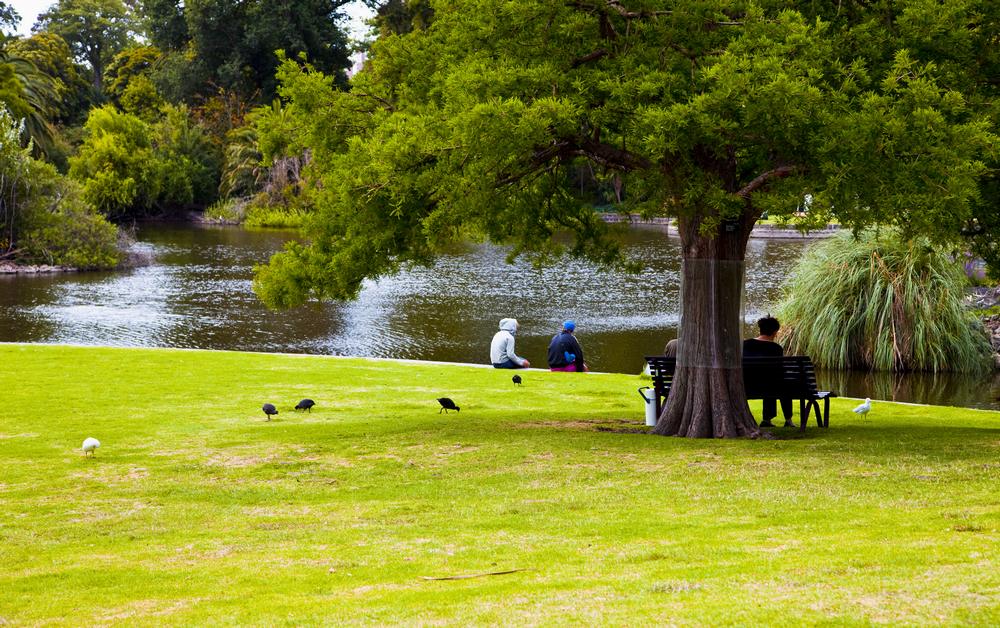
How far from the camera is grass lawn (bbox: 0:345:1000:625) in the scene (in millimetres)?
5480

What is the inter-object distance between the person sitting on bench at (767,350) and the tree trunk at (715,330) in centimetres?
66

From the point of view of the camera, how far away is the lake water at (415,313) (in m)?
25.1

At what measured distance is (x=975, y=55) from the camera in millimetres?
10414

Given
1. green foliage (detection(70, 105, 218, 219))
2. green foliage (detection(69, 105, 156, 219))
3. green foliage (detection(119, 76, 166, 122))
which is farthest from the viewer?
green foliage (detection(119, 76, 166, 122))

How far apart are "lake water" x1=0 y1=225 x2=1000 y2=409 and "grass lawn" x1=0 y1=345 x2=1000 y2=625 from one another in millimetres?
10621

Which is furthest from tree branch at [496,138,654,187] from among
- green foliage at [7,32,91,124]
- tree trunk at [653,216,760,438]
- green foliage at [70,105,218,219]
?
green foliage at [7,32,91,124]

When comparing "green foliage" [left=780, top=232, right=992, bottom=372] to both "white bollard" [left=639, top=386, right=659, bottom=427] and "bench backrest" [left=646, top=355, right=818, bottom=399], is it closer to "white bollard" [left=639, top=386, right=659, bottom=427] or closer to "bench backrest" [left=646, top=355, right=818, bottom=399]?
"bench backrest" [left=646, top=355, right=818, bottom=399]

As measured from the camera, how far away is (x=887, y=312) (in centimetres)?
2178

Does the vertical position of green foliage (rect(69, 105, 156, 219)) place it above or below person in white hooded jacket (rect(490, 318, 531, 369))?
above

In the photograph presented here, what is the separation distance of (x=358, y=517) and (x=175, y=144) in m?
64.6

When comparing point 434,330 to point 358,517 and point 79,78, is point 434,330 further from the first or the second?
point 79,78

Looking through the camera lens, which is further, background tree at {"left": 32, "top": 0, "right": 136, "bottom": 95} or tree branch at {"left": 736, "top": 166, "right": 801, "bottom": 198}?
background tree at {"left": 32, "top": 0, "right": 136, "bottom": 95}

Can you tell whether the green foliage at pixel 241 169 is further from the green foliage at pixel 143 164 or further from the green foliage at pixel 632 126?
the green foliage at pixel 632 126

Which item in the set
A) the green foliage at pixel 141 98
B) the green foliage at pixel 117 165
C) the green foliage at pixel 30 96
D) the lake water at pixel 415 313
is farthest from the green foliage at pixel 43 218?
the green foliage at pixel 141 98
